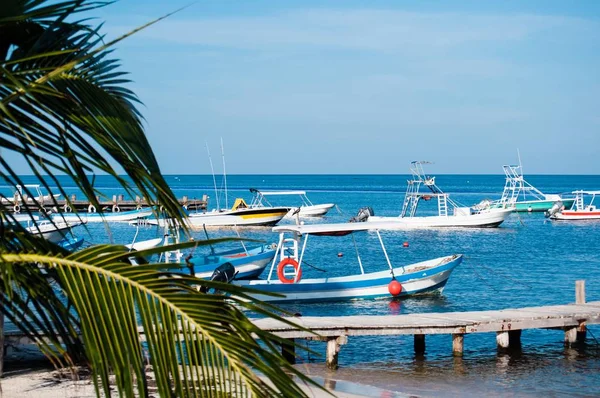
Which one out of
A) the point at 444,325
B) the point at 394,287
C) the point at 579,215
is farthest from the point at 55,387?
the point at 579,215

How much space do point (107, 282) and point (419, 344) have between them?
1522 cm

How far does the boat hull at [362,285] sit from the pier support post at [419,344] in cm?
626

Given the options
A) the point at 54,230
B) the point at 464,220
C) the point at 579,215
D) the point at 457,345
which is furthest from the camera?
the point at 579,215

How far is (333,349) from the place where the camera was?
49.2 ft

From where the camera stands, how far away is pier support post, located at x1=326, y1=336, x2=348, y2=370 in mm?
14752

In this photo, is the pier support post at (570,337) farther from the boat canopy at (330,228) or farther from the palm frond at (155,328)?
the palm frond at (155,328)

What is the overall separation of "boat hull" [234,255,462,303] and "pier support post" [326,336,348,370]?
7509mm

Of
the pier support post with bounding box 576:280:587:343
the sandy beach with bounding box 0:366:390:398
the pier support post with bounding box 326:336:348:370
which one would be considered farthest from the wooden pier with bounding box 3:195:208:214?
the pier support post with bounding box 576:280:587:343

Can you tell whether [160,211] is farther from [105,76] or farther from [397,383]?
[397,383]

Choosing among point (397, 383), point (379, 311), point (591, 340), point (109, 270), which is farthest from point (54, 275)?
point (379, 311)

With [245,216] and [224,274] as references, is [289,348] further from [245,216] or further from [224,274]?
[245,216]

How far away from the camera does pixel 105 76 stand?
10.6ft

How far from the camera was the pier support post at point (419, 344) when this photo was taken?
56.0 ft

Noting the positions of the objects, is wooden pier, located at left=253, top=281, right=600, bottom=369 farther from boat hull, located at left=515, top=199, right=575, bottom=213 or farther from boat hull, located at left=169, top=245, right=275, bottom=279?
boat hull, located at left=515, top=199, right=575, bottom=213
